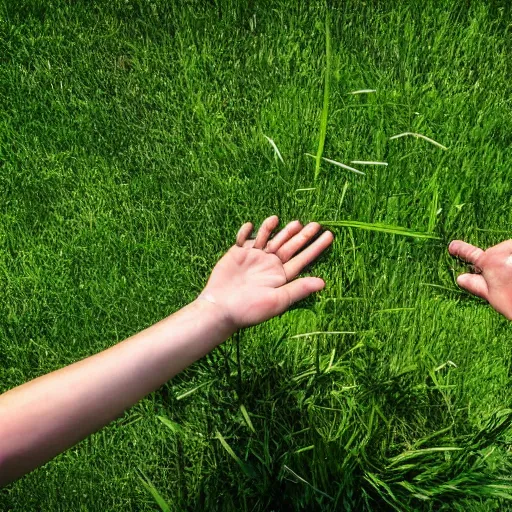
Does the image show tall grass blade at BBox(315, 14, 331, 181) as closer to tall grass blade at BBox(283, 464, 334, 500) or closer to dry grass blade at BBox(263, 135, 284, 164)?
dry grass blade at BBox(263, 135, 284, 164)

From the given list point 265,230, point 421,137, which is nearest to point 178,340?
point 265,230

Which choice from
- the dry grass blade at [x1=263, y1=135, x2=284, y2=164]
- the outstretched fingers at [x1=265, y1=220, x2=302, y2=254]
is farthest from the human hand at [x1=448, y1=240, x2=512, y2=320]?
the dry grass blade at [x1=263, y1=135, x2=284, y2=164]

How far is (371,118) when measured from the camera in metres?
2.28

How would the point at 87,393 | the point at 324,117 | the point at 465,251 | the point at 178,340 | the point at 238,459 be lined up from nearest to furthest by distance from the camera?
the point at 87,393 → the point at 178,340 → the point at 238,459 → the point at 324,117 → the point at 465,251

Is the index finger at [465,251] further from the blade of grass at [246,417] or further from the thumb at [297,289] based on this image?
the blade of grass at [246,417]

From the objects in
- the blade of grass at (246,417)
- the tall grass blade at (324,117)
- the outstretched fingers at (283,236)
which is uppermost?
the tall grass blade at (324,117)

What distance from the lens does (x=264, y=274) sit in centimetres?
200

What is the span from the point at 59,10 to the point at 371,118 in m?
1.43

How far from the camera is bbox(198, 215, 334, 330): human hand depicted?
6.27 ft

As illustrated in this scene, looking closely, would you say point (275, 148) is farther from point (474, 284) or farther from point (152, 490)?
point (152, 490)

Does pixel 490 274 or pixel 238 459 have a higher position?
pixel 490 274

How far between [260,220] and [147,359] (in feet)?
2.60

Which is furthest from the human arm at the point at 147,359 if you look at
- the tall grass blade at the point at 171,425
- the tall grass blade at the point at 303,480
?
the tall grass blade at the point at 303,480

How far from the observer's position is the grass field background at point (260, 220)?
2.04 metres
